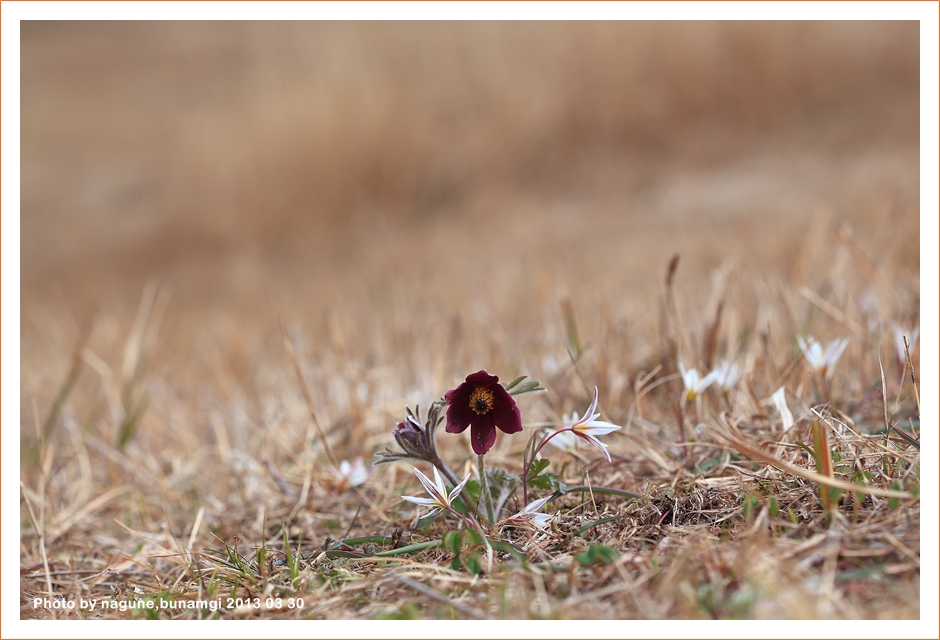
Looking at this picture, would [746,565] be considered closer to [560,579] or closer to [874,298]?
[560,579]

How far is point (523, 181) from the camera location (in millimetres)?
3725

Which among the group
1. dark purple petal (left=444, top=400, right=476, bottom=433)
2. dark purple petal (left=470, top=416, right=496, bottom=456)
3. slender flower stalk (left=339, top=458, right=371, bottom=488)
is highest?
dark purple petal (left=444, top=400, right=476, bottom=433)

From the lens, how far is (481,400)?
809 millimetres

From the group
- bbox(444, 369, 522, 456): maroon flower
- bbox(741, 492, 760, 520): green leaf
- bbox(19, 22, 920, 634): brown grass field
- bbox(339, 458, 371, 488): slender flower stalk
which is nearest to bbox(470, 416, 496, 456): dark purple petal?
bbox(444, 369, 522, 456): maroon flower

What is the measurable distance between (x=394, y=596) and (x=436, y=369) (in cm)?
87

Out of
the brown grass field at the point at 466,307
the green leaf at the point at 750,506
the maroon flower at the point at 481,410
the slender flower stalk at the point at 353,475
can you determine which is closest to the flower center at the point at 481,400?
the maroon flower at the point at 481,410

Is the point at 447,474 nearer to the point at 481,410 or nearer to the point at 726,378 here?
the point at 481,410

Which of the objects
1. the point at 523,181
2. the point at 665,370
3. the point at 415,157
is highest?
the point at 415,157

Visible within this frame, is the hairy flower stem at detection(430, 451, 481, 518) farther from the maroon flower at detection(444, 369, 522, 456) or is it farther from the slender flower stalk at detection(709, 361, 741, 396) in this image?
the slender flower stalk at detection(709, 361, 741, 396)

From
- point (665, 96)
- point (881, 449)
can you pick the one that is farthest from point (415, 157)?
point (881, 449)

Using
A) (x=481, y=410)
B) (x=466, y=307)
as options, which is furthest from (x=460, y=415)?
(x=466, y=307)

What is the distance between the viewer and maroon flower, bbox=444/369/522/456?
81 centimetres

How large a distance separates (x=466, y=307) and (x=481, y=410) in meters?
1.35

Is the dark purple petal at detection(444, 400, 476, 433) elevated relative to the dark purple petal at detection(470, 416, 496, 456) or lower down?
elevated
